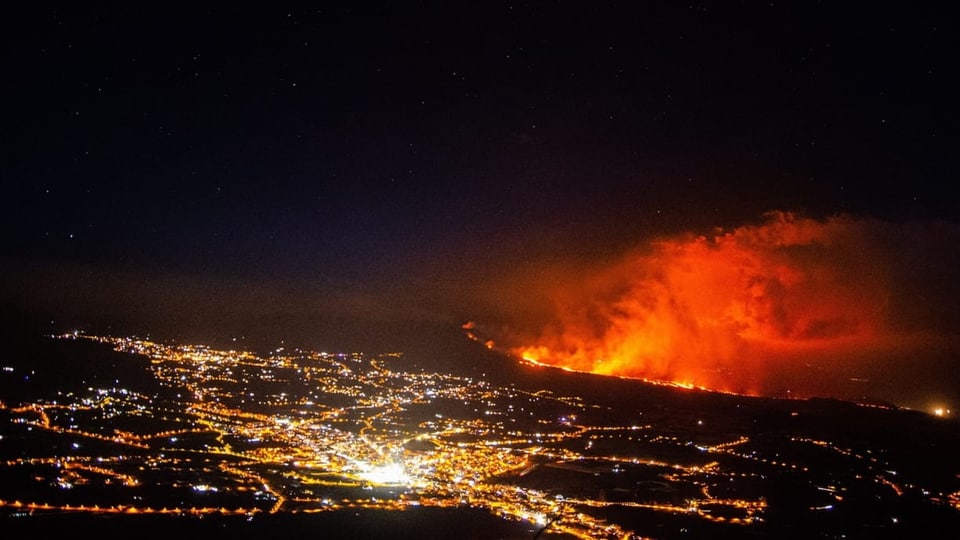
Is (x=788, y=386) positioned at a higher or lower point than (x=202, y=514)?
higher

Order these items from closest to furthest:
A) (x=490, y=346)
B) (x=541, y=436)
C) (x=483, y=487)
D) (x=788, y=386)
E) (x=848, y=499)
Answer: (x=483, y=487) < (x=848, y=499) < (x=541, y=436) < (x=788, y=386) < (x=490, y=346)

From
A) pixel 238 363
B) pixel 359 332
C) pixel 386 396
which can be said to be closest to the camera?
pixel 386 396

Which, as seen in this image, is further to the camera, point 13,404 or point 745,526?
point 13,404

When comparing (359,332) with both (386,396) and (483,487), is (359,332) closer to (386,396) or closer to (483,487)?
(386,396)

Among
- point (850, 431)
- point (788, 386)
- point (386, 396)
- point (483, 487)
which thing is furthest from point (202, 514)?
point (788, 386)

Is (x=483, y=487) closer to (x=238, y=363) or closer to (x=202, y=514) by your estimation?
(x=202, y=514)

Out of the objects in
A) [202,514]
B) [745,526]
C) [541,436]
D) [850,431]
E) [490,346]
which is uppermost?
[490,346]

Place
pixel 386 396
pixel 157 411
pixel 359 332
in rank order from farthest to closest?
pixel 359 332 < pixel 386 396 < pixel 157 411

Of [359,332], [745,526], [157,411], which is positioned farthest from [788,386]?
[359,332]

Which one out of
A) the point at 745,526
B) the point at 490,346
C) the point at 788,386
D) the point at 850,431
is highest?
the point at 490,346
